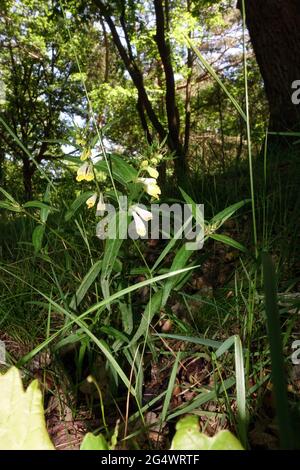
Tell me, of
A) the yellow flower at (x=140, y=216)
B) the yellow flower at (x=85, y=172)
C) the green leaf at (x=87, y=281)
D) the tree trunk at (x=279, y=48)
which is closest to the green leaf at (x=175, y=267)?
the yellow flower at (x=140, y=216)

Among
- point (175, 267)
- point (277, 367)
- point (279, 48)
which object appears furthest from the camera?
point (279, 48)

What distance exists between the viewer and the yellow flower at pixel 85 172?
4.09ft

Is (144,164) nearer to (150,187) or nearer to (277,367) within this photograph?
(150,187)

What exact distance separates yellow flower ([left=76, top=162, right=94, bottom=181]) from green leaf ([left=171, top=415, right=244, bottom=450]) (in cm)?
92

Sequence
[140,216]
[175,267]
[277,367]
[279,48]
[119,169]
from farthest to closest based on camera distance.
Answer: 1. [279,48]
2. [119,169]
3. [140,216]
4. [175,267]
5. [277,367]

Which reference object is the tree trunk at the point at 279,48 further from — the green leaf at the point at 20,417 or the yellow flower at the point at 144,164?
the green leaf at the point at 20,417

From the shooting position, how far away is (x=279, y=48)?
10.6 ft

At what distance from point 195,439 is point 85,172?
0.96 metres

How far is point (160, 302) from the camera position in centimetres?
114

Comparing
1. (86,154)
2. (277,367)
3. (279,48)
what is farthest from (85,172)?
(279,48)

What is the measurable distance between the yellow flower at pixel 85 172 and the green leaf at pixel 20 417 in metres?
0.83

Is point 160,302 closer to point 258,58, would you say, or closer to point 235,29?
point 258,58

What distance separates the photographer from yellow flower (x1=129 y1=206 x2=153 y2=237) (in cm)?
117

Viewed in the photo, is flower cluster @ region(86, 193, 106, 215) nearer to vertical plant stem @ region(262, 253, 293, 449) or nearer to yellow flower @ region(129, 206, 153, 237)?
yellow flower @ region(129, 206, 153, 237)
